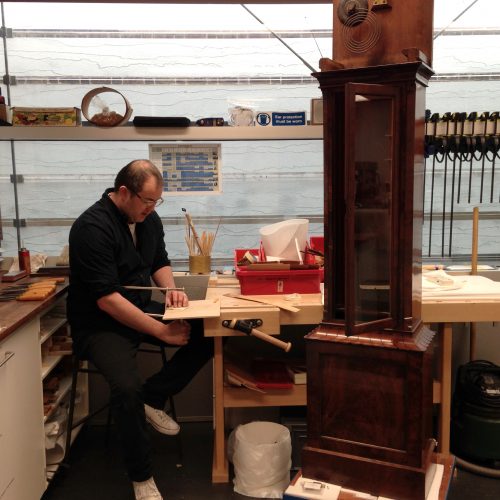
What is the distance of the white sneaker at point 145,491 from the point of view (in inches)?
91.2

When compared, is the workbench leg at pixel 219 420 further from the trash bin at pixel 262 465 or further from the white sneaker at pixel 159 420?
the white sneaker at pixel 159 420

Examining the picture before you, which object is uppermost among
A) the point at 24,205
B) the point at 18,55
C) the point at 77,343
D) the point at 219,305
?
the point at 18,55

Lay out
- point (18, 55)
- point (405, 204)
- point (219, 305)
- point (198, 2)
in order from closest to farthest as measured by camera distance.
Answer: point (405, 204)
point (219, 305)
point (198, 2)
point (18, 55)

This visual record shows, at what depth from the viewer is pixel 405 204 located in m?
1.74

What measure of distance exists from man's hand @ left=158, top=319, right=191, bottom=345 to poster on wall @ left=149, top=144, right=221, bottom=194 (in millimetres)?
944

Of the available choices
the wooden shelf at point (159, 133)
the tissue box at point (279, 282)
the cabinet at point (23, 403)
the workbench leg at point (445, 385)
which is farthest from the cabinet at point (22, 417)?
the workbench leg at point (445, 385)

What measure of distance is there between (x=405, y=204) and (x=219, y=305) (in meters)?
1.04

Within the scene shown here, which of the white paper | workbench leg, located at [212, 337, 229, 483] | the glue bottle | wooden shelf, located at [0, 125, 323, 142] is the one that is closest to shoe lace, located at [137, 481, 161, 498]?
workbench leg, located at [212, 337, 229, 483]

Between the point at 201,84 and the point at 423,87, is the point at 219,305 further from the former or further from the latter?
the point at 201,84

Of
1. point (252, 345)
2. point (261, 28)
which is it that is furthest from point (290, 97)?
point (252, 345)

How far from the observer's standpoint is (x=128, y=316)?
2426 mm

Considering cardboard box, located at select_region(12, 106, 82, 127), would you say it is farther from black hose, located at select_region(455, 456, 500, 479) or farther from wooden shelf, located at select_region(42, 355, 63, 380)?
black hose, located at select_region(455, 456, 500, 479)

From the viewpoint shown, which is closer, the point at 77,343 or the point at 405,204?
the point at 405,204

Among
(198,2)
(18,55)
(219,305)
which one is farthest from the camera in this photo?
(18,55)
